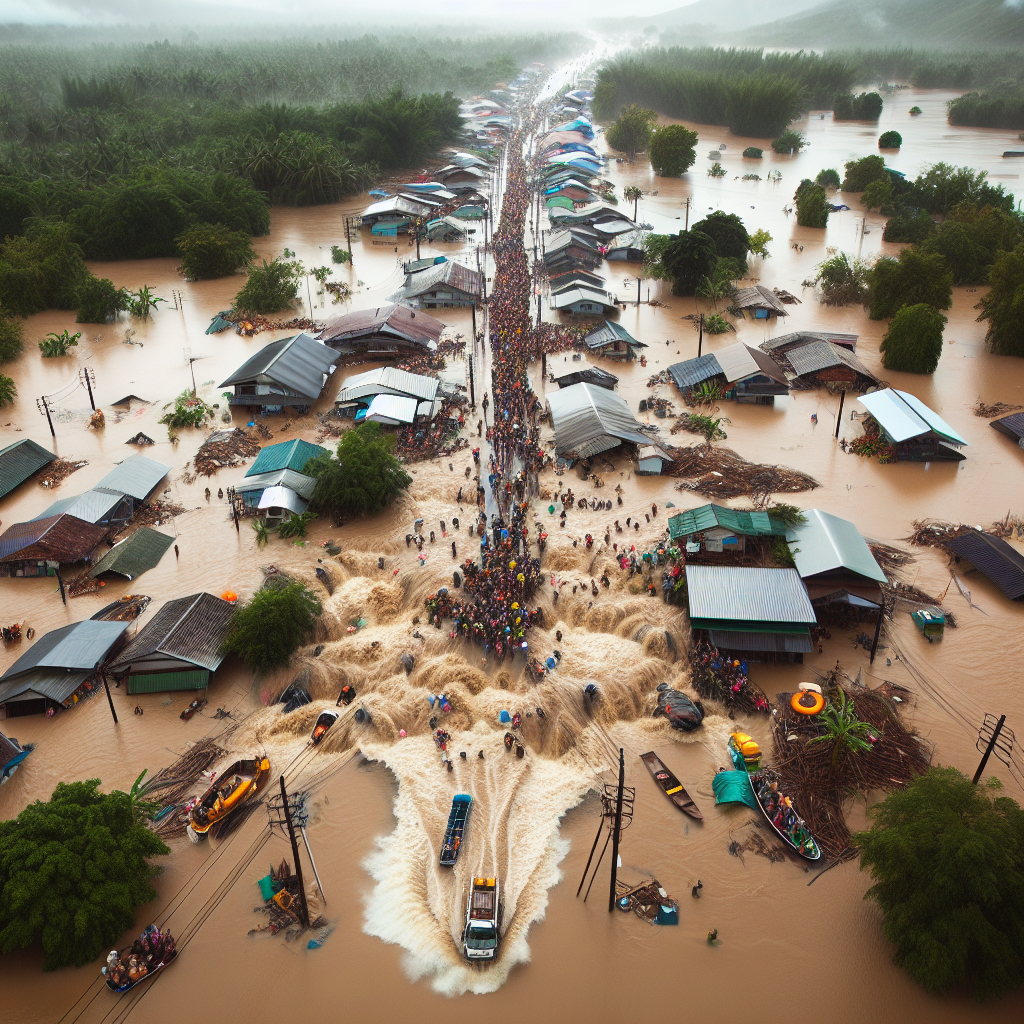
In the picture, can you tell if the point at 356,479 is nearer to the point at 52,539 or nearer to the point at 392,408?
the point at 392,408

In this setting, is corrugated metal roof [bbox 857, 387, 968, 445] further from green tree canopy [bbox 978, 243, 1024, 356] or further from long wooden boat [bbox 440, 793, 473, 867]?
long wooden boat [bbox 440, 793, 473, 867]

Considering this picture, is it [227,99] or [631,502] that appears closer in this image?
[631,502]

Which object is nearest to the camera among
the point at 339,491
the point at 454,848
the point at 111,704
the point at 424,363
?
the point at 454,848

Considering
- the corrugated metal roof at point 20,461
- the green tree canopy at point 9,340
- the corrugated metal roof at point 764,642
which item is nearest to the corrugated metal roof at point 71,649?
the corrugated metal roof at point 20,461

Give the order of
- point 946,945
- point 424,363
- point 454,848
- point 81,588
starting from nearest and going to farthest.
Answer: point 946,945
point 454,848
point 81,588
point 424,363

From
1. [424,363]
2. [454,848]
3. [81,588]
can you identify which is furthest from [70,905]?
[424,363]

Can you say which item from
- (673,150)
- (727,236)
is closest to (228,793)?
(727,236)

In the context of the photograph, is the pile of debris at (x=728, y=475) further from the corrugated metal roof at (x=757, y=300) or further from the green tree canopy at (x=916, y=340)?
the corrugated metal roof at (x=757, y=300)

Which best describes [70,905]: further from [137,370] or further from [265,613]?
[137,370]
